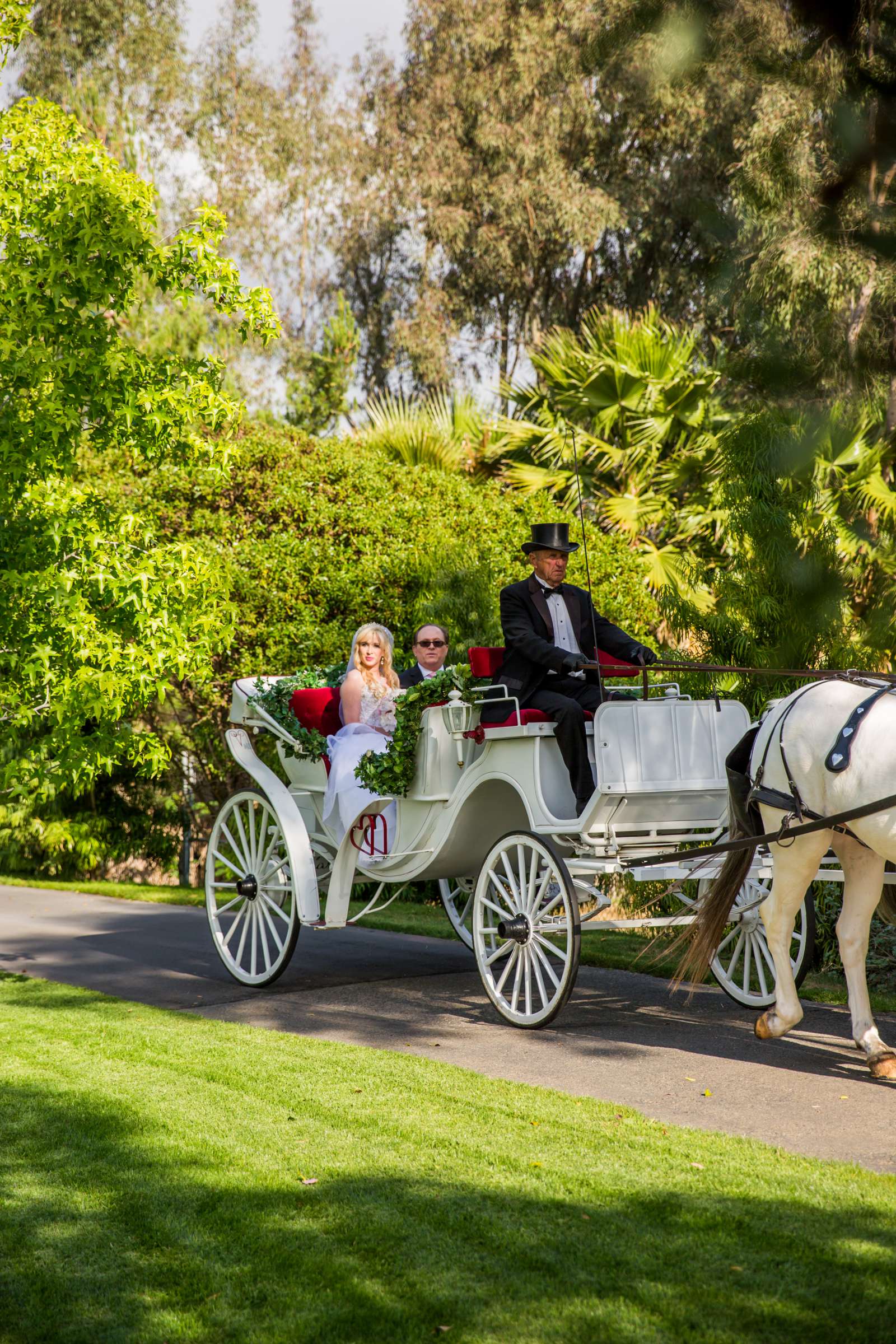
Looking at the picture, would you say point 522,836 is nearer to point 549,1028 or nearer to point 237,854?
point 549,1028

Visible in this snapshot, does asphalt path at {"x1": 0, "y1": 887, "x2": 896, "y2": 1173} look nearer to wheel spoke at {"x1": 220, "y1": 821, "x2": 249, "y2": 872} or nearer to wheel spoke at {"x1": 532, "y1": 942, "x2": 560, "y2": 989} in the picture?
wheel spoke at {"x1": 532, "y1": 942, "x2": 560, "y2": 989}

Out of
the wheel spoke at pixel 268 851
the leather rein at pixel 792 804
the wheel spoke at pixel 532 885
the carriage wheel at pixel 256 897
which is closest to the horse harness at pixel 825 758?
the leather rein at pixel 792 804

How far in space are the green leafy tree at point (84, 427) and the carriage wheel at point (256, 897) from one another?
0.70 meters

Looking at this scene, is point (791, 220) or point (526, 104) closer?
point (791, 220)

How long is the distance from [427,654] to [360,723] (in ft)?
2.33

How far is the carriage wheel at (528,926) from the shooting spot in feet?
19.3

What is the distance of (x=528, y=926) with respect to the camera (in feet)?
19.9

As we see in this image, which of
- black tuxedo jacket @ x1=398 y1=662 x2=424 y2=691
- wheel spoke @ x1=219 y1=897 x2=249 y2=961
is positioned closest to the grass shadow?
wheel spoke @ x1=219 y1=897 x2=249 y2=961

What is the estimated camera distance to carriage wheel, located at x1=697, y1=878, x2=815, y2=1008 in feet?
21.0

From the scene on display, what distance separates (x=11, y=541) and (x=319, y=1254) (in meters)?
4.49

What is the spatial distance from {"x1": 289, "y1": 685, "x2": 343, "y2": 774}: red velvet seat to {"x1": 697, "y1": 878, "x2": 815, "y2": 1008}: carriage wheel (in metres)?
2.28

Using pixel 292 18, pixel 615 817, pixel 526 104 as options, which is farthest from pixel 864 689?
pixel 292 18

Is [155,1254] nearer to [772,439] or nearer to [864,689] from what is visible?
[772,439]

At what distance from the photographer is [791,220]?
2.87m
